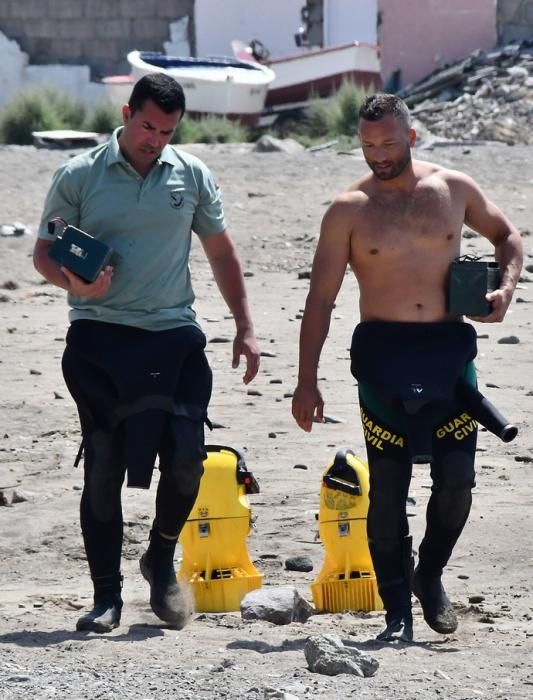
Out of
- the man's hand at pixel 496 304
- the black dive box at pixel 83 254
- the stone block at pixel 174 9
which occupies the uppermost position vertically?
the black dive box at pixel 83 254

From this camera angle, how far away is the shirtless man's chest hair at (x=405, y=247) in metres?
5.35

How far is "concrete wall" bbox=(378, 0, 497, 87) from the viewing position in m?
28.4

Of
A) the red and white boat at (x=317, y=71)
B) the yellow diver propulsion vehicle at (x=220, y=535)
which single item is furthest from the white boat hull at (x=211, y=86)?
the yellow diver propulsion vehicle at (x=220, y=535)

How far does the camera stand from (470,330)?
5.38 m

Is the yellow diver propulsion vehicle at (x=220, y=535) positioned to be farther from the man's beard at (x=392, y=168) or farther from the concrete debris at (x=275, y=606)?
the man's beard at (x=392, y=168)

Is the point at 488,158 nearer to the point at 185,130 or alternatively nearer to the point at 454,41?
the point at 185,130

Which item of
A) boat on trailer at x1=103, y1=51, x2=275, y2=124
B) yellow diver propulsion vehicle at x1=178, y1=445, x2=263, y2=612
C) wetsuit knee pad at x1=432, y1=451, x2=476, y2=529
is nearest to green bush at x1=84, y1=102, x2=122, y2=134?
boat on trailer at x1=103, y1=51, x2=275, y2=124

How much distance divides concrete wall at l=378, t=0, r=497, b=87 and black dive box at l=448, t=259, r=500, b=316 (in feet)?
77.4

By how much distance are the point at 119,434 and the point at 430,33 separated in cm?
2422

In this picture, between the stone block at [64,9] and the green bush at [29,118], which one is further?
the stone block at [64,9]

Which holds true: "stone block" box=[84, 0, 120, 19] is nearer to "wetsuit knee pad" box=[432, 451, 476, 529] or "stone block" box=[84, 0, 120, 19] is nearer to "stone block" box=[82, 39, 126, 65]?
"stone block" box=[82, 39, 126, 65]

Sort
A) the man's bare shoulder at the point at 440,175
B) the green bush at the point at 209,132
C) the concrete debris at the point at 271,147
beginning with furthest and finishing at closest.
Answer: the green bush at the point at 209,132 → the concrete debris at the point at 271,147 → the man's bare shoulder at the point at 440,175

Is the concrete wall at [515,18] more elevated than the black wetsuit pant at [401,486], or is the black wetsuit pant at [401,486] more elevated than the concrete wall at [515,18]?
the black wetsuit pant at [401,486]

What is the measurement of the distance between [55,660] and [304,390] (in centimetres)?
128
